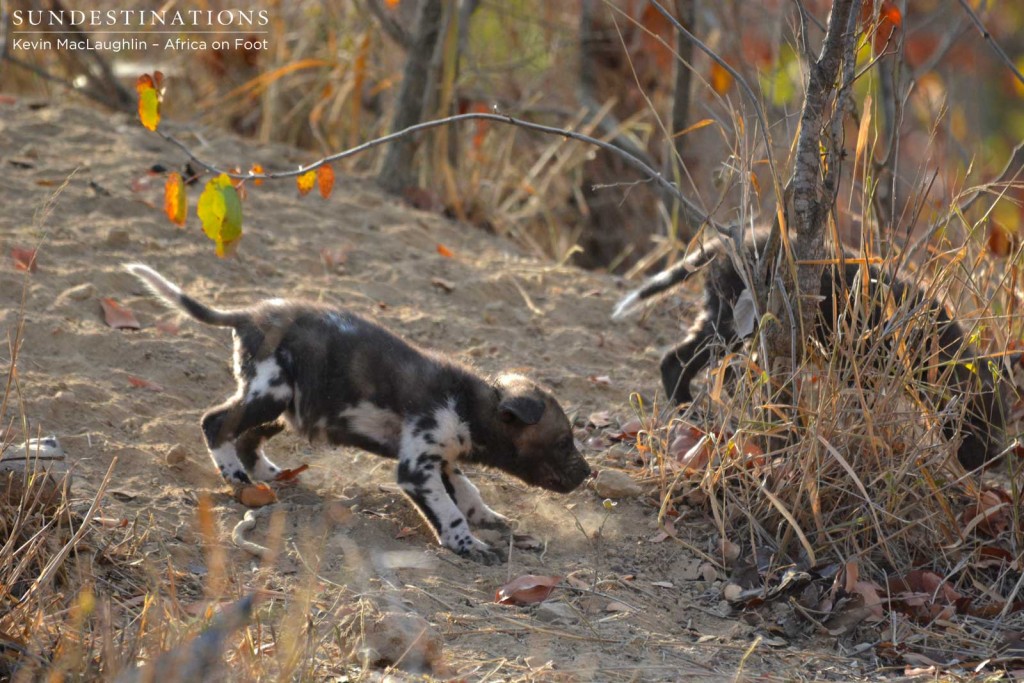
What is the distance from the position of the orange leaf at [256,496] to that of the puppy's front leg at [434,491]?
18.6 inches

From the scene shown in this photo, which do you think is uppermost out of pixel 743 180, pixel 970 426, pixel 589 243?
pixel 743 180

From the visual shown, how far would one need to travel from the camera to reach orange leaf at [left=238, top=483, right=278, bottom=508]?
4.40m

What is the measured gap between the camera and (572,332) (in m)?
6.43

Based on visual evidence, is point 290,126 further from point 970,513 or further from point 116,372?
point 970,513

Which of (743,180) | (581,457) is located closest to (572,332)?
(581,457)

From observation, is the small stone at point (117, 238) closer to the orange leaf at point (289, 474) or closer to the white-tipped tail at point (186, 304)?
the white-tipped tail at point (186, 304)

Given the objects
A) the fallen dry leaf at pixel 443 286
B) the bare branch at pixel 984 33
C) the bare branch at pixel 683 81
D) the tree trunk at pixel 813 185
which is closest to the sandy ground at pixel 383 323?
the fallen dry leaf at pixel 443 286

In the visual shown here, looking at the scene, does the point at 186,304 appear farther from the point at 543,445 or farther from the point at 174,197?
the point at 543,445

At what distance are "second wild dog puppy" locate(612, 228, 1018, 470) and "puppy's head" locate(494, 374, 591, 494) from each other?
0.64 m

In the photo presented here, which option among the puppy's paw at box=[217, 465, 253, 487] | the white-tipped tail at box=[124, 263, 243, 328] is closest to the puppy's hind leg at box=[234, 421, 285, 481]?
the puppy's paw at box=[217, 465, 253, 487]

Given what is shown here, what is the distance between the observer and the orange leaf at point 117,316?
17.8 feet

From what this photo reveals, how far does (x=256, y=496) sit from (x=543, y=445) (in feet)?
3.61

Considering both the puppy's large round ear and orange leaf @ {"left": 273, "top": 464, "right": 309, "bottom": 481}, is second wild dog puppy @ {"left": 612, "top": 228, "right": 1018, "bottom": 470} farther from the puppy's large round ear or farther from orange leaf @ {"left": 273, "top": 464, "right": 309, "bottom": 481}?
orange leaf @ {"left": 273, "top": 464, "right": 309, "bottom": 481}

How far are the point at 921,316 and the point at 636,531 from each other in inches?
49.9
